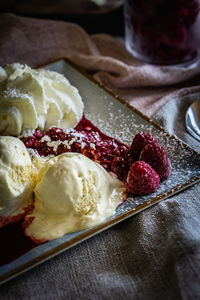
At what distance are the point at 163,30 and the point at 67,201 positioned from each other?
45.5 inches

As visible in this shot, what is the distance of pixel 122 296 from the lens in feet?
3.89

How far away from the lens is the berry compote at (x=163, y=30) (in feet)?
6.55

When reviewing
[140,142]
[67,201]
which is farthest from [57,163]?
[140,142]

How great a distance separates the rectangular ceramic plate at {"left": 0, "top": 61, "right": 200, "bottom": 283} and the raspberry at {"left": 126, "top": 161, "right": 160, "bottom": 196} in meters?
0.03

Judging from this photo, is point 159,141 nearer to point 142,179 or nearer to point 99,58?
point 142,179

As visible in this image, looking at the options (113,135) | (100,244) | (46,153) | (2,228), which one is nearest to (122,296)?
(100,244)

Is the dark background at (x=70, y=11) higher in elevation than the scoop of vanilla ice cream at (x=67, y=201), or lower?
lower

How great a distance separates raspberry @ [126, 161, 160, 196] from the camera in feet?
4.68

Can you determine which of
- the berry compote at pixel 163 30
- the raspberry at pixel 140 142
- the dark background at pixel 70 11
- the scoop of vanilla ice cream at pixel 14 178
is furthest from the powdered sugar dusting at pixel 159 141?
the dark background at pixel 70 11

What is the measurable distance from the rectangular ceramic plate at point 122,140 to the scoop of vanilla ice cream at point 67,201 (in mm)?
34

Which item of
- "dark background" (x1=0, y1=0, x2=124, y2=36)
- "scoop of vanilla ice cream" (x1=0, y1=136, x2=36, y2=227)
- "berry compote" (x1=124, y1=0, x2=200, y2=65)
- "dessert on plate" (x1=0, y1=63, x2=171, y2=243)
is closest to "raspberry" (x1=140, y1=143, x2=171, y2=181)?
"dessert on plate" (x1=0, y1=63, x2=171, y2=243)

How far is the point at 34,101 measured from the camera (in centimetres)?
176

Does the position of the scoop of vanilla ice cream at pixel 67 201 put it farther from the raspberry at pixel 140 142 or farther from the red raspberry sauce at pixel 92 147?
the raspberry at pixel 140 142

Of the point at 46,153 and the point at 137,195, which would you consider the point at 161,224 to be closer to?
the point at 137,195
